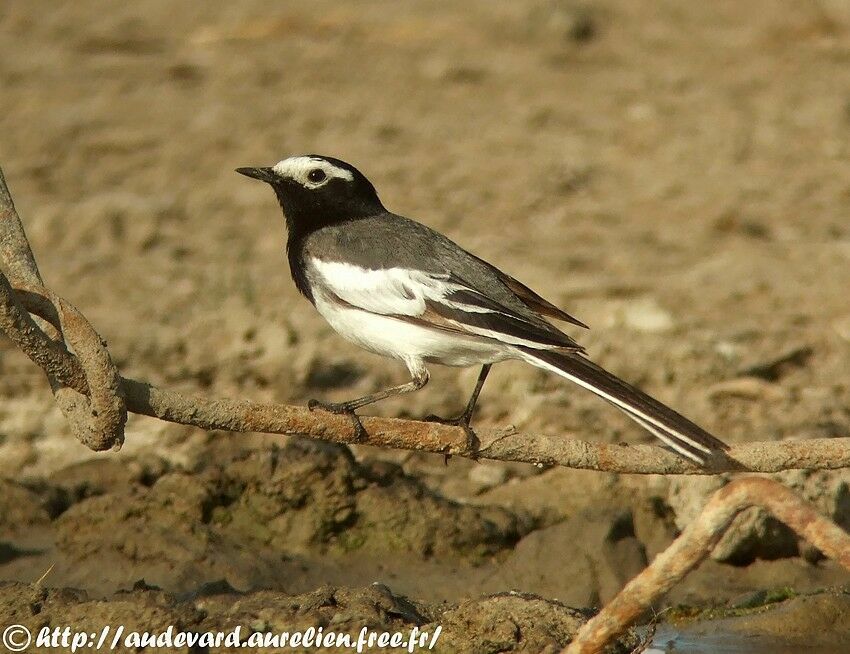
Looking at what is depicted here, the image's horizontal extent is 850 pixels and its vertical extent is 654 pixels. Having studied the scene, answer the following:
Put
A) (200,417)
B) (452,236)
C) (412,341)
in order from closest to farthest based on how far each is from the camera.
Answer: (200,417), (412,341), (452,236)

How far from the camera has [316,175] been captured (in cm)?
719

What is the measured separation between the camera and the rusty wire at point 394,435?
4758mm

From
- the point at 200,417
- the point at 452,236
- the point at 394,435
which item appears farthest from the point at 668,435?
the point at 452,236

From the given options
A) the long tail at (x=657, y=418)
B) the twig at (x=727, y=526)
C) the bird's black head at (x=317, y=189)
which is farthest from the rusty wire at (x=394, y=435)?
the bird's black head at (x=317, y=189)

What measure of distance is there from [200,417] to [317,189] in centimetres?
208

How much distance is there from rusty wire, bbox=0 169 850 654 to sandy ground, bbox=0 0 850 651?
0.62 metres

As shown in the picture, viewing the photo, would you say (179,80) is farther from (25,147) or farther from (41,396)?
(41,396)

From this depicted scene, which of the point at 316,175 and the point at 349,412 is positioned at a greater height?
the point at 316,175

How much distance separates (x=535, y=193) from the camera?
12.2m

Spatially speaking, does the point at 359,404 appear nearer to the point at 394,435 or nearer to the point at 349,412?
the point at 349,412

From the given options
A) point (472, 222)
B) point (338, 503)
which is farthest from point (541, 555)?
point (472, 222)

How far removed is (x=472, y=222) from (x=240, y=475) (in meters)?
4.91

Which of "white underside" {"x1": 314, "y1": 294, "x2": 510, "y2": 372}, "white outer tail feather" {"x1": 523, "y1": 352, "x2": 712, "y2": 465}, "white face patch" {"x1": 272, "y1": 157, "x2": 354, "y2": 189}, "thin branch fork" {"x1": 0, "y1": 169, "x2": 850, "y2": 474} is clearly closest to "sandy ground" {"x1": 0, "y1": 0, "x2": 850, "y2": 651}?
"thin branch fork" {"x1": 0, "y1": 169, "x2": 850, "y2": 474}

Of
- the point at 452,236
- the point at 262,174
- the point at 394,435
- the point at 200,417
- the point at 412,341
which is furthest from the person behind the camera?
the point at 452,236
